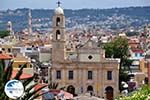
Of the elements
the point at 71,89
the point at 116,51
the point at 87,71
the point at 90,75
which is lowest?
the point at 71,89

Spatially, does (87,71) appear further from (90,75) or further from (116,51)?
(116,51)

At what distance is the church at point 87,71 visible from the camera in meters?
62.8

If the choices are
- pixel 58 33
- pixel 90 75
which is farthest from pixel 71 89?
pixel 58 33

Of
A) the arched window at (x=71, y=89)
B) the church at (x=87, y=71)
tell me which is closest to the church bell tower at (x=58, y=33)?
the church at (x=87, y=71)

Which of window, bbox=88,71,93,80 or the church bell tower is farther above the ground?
the church bell tower

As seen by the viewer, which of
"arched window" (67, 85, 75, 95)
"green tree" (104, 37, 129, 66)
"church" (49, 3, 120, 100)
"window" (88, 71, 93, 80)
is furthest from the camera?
"green tree" (104, 37, 129, 66)

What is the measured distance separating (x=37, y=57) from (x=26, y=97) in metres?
77.1

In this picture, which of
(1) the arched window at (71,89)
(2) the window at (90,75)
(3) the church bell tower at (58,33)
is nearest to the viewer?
(1) the arched window at (71,89)

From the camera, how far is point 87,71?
63.7 meters

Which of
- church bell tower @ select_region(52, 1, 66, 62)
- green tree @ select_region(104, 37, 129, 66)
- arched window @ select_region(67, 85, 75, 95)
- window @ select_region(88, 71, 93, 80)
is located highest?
church bell tower @ select_region(52, 1, 66, 62)

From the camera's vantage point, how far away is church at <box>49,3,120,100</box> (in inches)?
2470

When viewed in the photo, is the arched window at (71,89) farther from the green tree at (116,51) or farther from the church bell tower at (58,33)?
the green tree at (116,51)

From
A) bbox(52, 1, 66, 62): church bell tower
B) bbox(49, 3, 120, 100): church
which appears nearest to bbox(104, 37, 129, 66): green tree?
bbox(52, 1, 66, 62): church bell tower

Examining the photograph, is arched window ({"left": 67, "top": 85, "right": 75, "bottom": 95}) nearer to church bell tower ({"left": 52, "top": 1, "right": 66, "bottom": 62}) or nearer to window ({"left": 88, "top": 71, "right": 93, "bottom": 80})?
window ({"left": 88, "top": 71, "right": 93, "bottom": 80})
